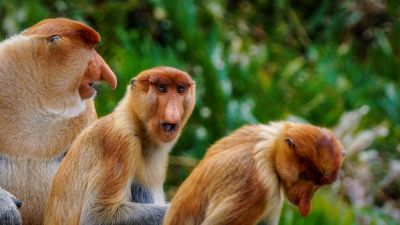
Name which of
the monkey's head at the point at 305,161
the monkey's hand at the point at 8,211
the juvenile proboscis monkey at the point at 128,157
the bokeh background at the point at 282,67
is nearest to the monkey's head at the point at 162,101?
the juvenile proboscis monkey at the point at 128,157

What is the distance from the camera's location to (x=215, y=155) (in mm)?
3988

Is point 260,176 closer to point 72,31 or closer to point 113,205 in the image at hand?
point 113,205

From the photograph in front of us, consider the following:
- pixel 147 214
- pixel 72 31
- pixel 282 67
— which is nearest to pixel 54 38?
pixel 72 31

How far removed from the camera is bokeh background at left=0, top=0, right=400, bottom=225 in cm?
795

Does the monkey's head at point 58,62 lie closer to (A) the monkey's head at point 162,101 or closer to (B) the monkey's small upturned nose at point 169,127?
(A) the monkey's head at point 162,101

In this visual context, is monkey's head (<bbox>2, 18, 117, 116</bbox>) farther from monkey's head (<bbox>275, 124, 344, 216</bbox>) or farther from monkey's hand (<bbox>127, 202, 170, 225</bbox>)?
monkey's head (<bbox>275, 124, 344, 216</bbox>)

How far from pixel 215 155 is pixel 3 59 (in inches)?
51.5

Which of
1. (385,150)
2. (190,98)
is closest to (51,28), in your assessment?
(190,98)

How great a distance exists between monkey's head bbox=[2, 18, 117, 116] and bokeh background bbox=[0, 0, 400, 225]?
5.74ft

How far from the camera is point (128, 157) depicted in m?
4.18

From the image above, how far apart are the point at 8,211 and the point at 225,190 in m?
1.19

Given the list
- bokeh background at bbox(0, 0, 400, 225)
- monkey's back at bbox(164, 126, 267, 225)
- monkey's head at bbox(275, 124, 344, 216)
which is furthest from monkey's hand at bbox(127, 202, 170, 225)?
bokeh background at bbox(0, 0, 400, 225)

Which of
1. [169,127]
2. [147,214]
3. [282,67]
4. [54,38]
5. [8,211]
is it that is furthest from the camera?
[282,67]

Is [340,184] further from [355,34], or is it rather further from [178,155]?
[355,34]
